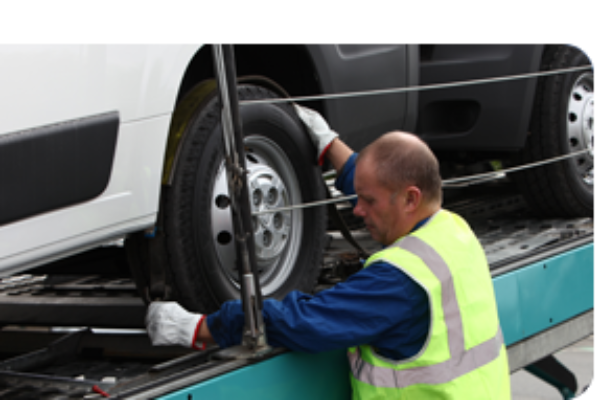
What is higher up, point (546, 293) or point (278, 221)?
point (278, 221)

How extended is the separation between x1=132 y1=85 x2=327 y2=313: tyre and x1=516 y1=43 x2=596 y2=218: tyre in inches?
64.5

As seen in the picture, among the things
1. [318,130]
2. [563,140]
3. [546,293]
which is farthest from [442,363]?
[563,140]

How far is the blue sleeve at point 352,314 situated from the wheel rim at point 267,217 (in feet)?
1.46

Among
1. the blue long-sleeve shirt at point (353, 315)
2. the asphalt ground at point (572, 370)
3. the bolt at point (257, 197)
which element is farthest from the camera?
the asphalt ground at point (572, 370)

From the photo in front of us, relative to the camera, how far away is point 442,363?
6.89 feet

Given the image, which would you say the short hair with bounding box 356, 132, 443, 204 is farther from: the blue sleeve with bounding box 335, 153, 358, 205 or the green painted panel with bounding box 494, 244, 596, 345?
the green painted panel with bounding box 494, 244, 596, 345

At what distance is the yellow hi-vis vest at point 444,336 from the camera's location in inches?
82.4

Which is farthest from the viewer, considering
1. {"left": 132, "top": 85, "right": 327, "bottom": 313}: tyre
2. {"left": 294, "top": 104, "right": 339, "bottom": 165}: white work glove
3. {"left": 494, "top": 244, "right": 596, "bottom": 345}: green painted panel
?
{"left": 494, "top": 244, "right": 596, "bottom": 345}: green painted panel

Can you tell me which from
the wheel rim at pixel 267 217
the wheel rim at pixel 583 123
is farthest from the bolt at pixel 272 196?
the wheel rim at pixel 583 123

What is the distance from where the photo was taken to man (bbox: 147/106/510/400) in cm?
206

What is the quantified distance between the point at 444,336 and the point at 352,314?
270 millimetres

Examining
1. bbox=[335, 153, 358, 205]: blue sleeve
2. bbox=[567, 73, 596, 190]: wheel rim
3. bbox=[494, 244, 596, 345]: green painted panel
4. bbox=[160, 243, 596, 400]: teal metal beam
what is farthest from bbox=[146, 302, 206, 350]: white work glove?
bbox=[567, 73, 596, 190]: wheel rim

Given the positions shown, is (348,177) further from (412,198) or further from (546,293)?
(546,293)

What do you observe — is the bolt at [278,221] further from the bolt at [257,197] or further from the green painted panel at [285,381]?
the green painted panel at [285,381]
